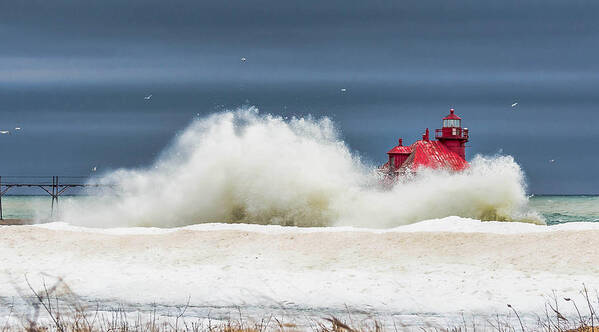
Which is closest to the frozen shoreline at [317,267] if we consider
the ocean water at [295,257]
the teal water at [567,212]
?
the ocean water at [295,257]

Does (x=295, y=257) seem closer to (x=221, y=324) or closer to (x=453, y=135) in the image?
(x=221, y=324)

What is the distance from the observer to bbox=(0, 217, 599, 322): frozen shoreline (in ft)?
46.9

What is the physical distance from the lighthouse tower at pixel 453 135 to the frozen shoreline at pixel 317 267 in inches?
1059

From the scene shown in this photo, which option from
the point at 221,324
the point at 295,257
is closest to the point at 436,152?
the point at 295,257

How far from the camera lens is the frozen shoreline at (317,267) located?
563 inches

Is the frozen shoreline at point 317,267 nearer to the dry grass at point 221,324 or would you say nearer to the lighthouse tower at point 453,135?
the dry grass at point 221,324

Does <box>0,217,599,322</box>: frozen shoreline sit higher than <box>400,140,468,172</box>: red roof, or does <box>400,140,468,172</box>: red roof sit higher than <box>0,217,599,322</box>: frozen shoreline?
<box>400,140,468,172</box>: red roof

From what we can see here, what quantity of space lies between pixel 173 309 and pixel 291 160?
2127 centimetres

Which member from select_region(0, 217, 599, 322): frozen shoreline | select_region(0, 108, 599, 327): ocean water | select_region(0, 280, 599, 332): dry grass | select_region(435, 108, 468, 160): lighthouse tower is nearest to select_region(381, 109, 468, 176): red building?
select_region(435, 108, 468, 160): lighthouse tower

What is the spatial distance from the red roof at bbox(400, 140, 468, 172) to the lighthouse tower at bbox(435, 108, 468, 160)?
474mm

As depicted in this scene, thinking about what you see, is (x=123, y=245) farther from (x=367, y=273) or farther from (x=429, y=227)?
(x=429, y=227)

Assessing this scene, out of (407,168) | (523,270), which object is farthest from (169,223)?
(523,270)

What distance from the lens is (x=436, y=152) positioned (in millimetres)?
49188

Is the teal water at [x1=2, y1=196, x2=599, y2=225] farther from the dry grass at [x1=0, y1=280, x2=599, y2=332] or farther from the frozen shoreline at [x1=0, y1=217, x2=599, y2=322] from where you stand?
the dry grass at [x1=0, y1=280, x2=599, y2=332]
